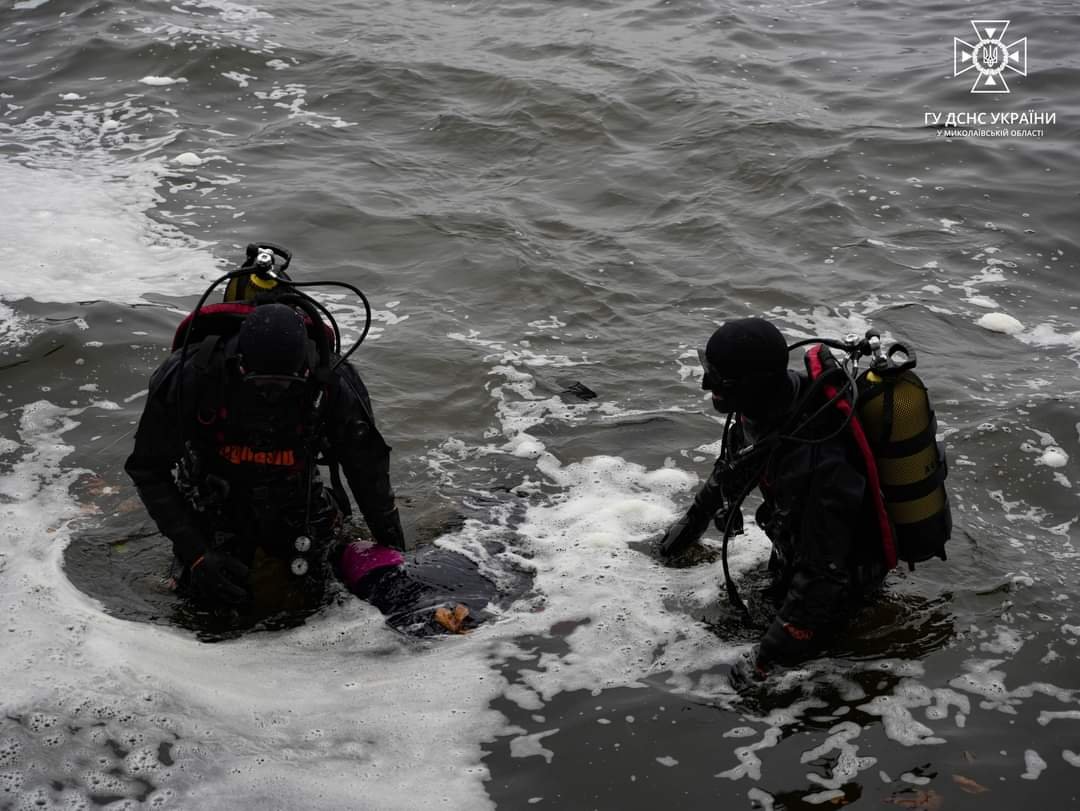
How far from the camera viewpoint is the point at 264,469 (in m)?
4.43

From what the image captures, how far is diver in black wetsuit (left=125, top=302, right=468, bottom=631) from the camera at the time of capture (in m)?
4.13

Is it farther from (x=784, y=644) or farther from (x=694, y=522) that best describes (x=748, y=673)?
(x=694, y=522)

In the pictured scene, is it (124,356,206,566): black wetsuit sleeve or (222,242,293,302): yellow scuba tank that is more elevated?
(222,242,293,302): yellow scuba tank

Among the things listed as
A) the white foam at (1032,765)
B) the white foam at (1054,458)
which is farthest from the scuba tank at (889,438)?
the white foam at (1054,458)

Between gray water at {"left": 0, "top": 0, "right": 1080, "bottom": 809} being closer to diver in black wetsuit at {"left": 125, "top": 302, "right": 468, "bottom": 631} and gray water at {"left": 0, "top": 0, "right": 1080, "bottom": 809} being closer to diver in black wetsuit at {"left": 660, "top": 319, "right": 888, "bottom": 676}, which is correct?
diver in black wetsuit at {"left": 125, "top": 302, "right": 468, "bottom": 631}

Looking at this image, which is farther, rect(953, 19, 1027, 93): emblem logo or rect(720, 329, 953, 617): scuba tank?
rect(953, 19, 1027, 93): emblem logo

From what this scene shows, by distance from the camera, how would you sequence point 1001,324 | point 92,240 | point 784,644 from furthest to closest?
point 92,240, point 1001,324, point 784,644

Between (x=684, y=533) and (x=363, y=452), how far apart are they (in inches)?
65.5

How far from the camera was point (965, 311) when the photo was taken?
26.6ft

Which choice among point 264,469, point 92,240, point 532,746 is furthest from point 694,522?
point 92,240

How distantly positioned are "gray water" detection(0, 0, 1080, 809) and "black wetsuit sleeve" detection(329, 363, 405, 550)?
1.52ft

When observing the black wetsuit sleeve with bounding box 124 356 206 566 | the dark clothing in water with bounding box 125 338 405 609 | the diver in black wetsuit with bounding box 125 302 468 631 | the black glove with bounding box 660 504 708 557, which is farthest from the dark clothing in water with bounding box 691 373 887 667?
the black wetsuit sleeve with bounding box 124 356 206 566

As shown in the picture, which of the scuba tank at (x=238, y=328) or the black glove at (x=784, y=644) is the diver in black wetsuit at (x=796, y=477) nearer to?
the black glove at (x=784, y=644)

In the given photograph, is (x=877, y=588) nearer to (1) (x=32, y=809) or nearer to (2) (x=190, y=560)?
(2) (x=190, y=560)
